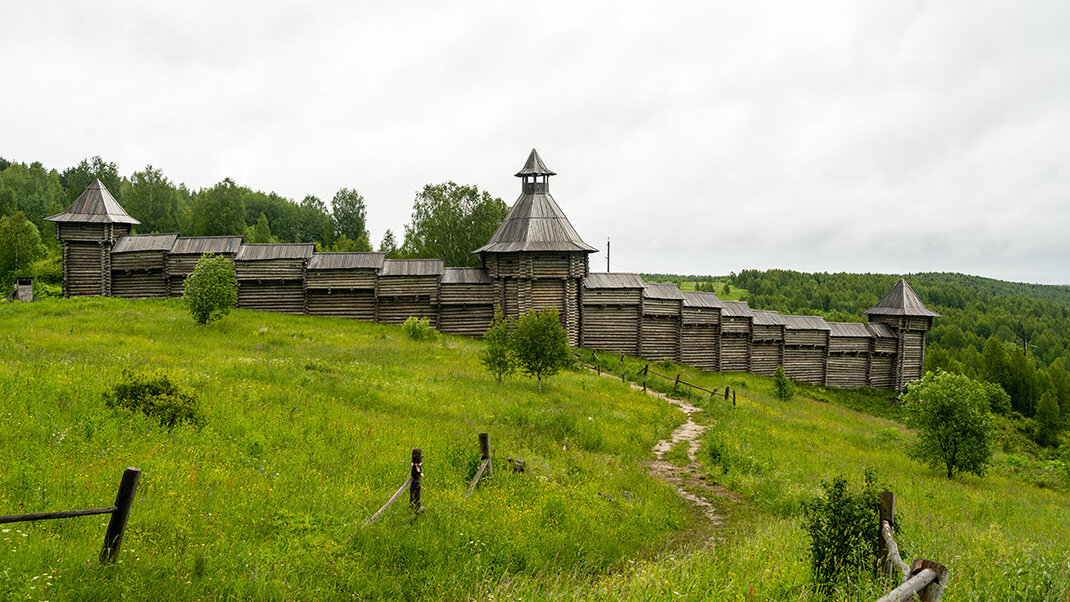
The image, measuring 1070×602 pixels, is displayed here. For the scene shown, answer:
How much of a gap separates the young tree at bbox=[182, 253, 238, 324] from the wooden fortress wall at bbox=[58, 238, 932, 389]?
8.80 m

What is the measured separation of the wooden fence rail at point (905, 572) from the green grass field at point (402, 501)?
1.74 ft

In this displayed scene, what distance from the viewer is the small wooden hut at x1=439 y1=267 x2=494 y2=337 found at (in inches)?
1347

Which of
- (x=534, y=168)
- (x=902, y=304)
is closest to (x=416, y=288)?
(x=534, y=168)

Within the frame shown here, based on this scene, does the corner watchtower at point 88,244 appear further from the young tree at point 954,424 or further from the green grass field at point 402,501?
the young tree at point 954,424

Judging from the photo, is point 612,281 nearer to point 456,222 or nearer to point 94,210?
point 456,222

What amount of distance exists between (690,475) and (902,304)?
39007 mm

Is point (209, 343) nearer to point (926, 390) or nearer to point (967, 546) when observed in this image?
point (967, 546)

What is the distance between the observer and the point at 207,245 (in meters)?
33.4

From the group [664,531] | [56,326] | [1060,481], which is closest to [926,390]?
[1060,481]

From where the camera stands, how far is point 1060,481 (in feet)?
74.2

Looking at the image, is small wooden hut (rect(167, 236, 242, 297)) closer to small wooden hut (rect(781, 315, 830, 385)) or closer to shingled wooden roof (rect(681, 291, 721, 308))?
shingled wooden roof (rect(681, 291, 721, 308))

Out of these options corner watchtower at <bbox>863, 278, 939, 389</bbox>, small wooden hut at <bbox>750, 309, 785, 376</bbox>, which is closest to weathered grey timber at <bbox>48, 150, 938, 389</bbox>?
small wooden hut at <bbox>750, 309, 785, 376</bbox>

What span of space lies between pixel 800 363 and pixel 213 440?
41568 mm

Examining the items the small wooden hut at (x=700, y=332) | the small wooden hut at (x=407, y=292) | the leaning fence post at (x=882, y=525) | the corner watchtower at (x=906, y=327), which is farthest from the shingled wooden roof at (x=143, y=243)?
the corner watchtower at (x=906, y=327)
